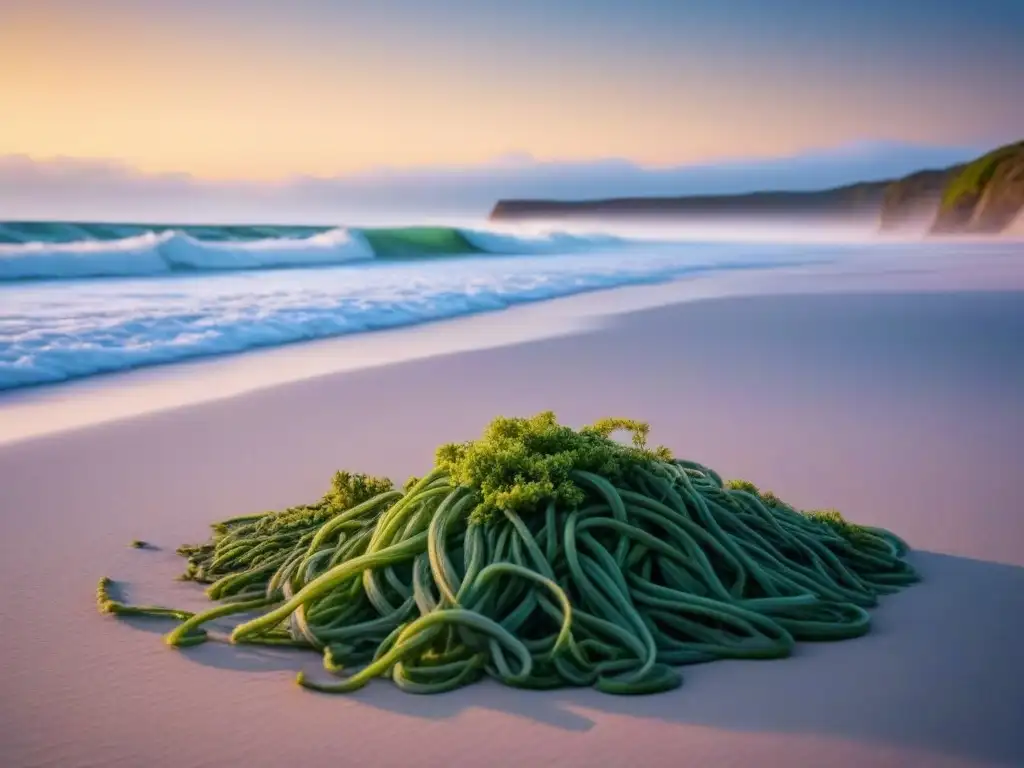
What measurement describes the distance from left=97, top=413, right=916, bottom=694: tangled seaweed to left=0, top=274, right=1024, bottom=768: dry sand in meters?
0.11

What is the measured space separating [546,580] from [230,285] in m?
20.7

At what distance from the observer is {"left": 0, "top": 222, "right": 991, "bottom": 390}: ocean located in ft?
41.7

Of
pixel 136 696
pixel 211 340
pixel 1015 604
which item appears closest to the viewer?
pixel 136 696

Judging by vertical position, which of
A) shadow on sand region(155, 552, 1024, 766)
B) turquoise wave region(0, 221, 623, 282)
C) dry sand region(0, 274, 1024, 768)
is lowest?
turquoise wave region(0, 221, 623, 282)

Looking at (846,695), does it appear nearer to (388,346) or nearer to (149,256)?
(388,346)

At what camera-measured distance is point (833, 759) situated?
3.19m

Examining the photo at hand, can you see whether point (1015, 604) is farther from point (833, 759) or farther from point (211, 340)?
point (211, 340)

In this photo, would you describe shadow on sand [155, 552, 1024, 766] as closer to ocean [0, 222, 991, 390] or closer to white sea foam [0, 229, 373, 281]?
ocean [0, 222, 991, 390]

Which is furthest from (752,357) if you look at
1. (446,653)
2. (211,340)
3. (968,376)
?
(446,653)

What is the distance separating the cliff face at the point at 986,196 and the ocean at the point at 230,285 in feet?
70.7

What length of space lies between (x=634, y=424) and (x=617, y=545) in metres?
0.73

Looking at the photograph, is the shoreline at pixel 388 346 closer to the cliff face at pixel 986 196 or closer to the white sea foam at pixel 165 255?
the white sea foam at pixel 165 255

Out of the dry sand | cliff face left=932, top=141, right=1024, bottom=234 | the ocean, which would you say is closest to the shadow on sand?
the dry sand

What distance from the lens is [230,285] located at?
23234 millimetres
